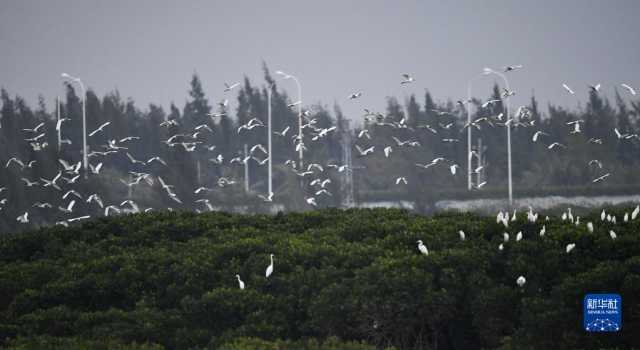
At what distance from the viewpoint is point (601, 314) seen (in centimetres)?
1127

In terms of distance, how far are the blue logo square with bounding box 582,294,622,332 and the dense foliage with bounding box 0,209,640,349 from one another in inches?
4.4

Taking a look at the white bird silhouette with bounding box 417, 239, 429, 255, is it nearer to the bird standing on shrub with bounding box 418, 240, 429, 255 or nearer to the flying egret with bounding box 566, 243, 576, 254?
the bird standing on shrub with bounding box 418, 240, 429, 255

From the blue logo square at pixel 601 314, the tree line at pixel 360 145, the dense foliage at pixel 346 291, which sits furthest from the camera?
the tree line at pixel 360 145

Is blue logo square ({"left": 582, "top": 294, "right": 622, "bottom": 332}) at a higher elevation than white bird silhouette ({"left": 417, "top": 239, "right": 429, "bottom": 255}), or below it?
below

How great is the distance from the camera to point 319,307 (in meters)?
12.4

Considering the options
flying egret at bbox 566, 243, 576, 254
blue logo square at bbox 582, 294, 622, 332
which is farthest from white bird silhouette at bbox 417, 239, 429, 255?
blue logo square at bbox 582, 294, 622, 332

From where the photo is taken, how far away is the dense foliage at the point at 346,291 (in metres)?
11.9

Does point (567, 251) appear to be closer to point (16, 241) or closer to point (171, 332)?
point (171, 332)

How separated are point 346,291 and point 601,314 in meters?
3.03

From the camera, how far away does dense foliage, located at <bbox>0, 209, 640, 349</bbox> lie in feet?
39.0

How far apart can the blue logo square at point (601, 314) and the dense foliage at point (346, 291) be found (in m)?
0.11

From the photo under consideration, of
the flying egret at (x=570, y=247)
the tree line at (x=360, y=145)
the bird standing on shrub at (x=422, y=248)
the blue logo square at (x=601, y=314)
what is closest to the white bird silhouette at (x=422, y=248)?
the bird standing on shrub at (x=422, y=248)

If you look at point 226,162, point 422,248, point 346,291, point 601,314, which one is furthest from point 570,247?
point 226,162

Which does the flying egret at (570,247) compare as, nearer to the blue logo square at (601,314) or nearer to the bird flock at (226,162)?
the bird flock at (226,162)
